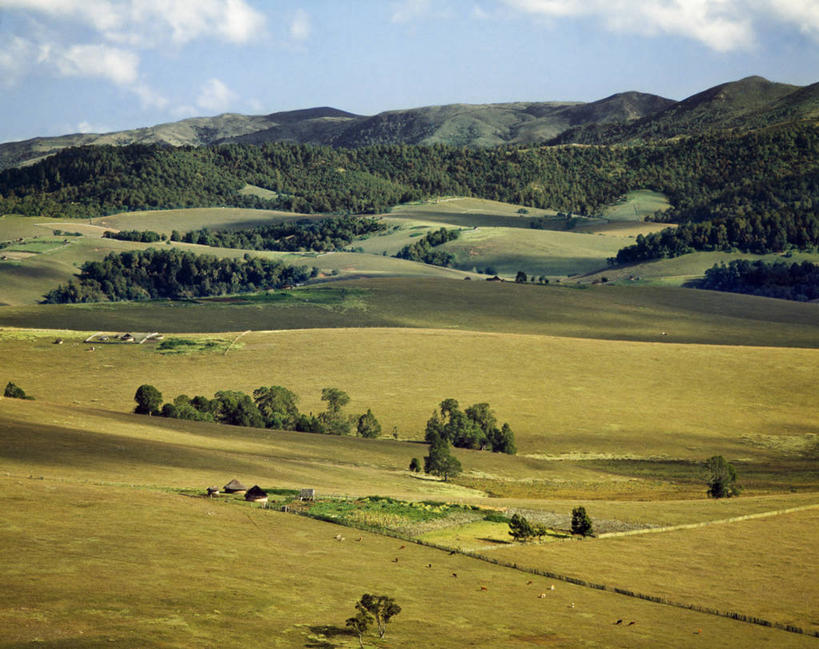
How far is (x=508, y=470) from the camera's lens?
87312 millimetres

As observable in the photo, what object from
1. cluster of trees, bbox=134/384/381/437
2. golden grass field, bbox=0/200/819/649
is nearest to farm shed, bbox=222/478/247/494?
golden grass field, bbox=0/200/819/649

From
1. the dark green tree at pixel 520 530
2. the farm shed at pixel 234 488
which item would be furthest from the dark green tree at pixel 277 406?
the dark green tree at pixel 520 530

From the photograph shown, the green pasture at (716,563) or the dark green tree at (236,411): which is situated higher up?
the dark green tree at (236,411)

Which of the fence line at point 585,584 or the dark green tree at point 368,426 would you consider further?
the dark green tree at point 368,426

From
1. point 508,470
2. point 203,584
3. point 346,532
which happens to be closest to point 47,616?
point 203,584

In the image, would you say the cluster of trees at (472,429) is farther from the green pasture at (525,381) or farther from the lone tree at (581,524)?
the lone tree at (581,524)

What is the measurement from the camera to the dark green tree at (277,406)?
10169 cm

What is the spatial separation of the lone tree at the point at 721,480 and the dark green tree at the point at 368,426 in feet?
104

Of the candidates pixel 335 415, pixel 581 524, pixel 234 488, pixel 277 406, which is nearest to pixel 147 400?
pixel 277 406

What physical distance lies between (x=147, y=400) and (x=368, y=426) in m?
20.7

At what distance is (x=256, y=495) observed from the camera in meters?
61.2

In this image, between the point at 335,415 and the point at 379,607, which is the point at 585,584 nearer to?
the point at 379,607

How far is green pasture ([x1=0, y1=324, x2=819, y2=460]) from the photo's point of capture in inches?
3907

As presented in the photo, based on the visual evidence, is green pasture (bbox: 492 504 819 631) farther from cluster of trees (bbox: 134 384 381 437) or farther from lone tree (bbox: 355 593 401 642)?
cluster of trees (bbox: 134 384 381 437)
